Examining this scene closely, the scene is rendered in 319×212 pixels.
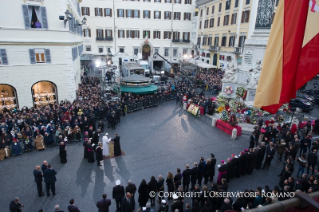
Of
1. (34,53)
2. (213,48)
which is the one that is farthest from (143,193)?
(213,48)

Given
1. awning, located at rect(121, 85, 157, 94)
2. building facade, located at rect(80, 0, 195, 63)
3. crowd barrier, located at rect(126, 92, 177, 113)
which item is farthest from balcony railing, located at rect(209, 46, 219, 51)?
awning, located at rect(121, 85, 157, 94)

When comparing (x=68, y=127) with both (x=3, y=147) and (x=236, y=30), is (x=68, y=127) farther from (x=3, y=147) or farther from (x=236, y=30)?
(x=236, y=30)

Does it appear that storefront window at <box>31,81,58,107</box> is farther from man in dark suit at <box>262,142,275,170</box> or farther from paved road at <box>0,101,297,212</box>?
man in dark suit at <box>262,142,275,170</box>

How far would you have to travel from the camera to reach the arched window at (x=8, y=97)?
17.4 m

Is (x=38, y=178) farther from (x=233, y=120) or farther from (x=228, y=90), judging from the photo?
(x=228, y=90)

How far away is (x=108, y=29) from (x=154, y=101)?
2728 centimetres

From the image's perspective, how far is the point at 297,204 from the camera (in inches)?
77.3

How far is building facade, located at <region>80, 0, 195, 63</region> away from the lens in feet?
138

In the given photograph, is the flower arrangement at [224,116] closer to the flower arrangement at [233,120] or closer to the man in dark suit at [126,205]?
the flower arrangement at [233,120]

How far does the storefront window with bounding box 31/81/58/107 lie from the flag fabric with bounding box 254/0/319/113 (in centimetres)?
1902

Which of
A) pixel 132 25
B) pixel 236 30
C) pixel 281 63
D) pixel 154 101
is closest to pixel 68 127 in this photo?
pixel 154 101

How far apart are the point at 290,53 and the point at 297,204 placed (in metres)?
2.31

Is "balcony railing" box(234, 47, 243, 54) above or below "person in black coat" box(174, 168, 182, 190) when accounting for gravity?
above

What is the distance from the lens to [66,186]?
30.5ft
